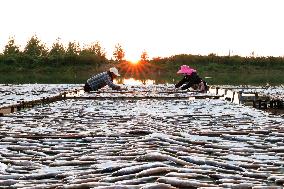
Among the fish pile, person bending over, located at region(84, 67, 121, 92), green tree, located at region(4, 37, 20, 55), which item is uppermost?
A: green tree, located at region(4, 37, 20, 55)

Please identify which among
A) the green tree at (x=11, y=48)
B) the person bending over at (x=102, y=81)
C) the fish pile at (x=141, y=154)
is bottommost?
the fish pile at (x=141, y=154)

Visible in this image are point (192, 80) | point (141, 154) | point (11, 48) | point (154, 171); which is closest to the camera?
point (154, 171)

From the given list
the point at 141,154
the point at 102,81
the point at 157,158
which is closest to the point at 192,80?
the point at 102,81

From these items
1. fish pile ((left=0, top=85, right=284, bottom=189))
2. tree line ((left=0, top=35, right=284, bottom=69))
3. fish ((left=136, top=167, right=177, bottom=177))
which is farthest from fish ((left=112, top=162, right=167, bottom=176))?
tree line ((left=0, top=35, right=284, bottom=69))

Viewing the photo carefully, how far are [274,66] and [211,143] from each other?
6172 centimetres

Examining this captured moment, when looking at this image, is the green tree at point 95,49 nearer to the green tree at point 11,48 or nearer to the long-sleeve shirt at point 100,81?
the green tree at point 11,48

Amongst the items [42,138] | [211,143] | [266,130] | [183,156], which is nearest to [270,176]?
[183,156]

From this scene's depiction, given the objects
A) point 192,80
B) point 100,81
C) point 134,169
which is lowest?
point 134,169

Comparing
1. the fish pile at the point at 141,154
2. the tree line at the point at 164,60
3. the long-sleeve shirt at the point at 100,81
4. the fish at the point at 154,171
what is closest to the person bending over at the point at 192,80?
the long-sleeve shirt at the point at 100,81

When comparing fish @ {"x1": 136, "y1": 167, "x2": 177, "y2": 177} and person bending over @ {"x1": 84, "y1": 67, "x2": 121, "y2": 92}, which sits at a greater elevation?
person bending over @ {"x1": 84, "y1": 67, "x2": 121, "y2": 92}

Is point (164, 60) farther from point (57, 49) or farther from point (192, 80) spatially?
point (192, 80)

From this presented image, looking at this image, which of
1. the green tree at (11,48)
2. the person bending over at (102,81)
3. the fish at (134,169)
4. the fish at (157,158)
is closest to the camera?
the fish at (134,169)

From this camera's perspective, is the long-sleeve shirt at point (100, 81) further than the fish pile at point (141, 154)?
Yes

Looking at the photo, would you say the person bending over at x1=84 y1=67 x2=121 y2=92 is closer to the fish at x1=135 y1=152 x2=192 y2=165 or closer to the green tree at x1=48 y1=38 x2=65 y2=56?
the fish at x1=135 y1=152 x2=192 y2=165
